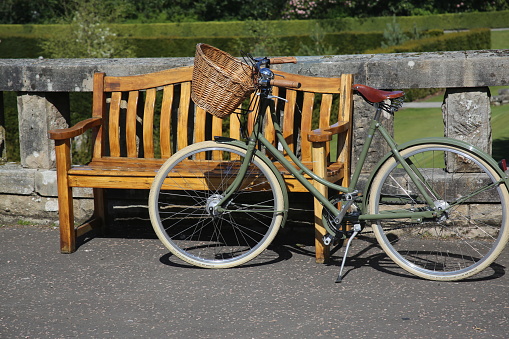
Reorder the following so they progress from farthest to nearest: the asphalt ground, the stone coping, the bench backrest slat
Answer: the bench backrest slat < the stone coping < the asphalt ground

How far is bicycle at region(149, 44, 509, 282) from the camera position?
3924 mm

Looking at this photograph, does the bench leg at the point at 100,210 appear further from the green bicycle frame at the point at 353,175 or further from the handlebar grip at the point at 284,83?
the handlebar grip at the point at 284,83

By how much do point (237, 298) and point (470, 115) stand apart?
6.06 feet

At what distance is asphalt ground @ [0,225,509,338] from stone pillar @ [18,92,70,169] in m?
0.69

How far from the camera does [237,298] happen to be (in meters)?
3.77

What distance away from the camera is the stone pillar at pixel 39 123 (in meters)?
5.01

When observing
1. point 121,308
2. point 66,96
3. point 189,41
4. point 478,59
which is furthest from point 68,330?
point 189,41

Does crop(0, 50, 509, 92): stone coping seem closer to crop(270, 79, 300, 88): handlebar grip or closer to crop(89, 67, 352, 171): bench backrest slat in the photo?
crop(89, 67, 352, 171): bench backrest slat

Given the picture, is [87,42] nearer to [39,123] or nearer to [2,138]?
[2,138]

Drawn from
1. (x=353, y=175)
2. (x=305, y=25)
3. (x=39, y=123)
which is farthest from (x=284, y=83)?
(x=305, y=25)

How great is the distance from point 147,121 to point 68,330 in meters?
1.70

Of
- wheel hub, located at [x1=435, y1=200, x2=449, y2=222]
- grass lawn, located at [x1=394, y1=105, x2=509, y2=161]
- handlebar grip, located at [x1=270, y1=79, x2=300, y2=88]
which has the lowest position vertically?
grass lawn, located at [x1=394, y1=105, x2=509, y2=161]

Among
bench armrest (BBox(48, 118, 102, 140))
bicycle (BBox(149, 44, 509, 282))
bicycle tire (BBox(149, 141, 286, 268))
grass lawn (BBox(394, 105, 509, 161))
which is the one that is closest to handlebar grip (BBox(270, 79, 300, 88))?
bicycle (BBox(149, 44, 509, 282))

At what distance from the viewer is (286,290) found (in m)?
3.88
